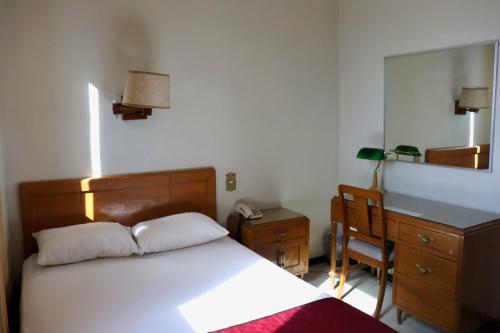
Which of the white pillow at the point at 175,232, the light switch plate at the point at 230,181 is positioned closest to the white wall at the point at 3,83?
the white pillow at the point at 175,232

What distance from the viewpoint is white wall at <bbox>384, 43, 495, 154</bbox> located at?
2.70 metres

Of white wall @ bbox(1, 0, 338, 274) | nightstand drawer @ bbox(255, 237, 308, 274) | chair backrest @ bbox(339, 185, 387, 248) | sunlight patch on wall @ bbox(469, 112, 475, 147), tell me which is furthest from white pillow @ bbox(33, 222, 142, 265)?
sunlight patch on wall @ bbox(469, 112, 475, 147)

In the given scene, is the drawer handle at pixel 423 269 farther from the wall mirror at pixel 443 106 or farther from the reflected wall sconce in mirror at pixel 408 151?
the reflected wall sconce in mirror at pixel 408 151

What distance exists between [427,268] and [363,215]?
0.52 metres

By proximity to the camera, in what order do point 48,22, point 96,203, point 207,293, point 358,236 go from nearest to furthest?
point 207,293
point 48,22
point 96,203
point 358,236

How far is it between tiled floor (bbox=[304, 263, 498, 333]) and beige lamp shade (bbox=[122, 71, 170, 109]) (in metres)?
1.89

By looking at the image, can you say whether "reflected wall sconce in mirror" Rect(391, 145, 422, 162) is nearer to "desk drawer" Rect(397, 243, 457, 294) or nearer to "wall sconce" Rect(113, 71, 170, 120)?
"desk drawer" Rect(397, 243, 457, 294)

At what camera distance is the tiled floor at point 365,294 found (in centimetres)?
278

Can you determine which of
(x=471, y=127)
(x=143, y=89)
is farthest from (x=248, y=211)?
(x=471, y=127)

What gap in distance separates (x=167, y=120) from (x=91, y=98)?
527mm

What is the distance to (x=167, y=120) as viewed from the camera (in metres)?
3.02

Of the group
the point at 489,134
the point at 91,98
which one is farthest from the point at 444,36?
the point at 91,98

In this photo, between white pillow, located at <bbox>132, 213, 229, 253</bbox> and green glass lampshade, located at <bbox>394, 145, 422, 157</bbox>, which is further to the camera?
green glass lampshade, located at <bbox>394, 145, 422, 157</bbox>

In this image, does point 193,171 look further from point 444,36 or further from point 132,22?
point 444,36
